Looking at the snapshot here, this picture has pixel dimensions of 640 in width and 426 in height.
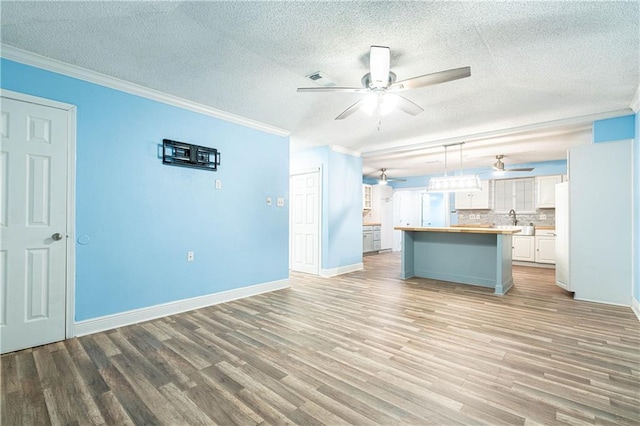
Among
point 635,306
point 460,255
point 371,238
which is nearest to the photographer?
point 635,306

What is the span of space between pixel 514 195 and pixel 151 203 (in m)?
8.11

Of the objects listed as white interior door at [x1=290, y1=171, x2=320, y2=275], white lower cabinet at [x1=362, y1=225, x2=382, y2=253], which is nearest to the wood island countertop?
white interior door at [x1=290, y1=171, x2=320, y2=275]

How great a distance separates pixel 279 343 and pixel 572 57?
3.64 meters

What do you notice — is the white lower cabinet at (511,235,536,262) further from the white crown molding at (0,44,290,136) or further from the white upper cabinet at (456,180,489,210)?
the white crown molding at (0,44,290,136)

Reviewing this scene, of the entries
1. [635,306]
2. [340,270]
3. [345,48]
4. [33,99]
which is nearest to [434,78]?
[345,48]

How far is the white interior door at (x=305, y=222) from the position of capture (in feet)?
19.1

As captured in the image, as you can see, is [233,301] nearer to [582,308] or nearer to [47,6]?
[47,6]

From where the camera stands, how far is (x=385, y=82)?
2.44m

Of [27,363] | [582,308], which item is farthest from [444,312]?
[27,363]

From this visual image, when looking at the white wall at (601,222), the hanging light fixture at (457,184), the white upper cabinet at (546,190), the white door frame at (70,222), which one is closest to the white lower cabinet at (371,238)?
the hanging light fixture at (457,184)

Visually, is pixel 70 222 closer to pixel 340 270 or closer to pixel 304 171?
pixel 304 171

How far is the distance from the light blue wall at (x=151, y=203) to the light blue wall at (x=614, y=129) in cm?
474

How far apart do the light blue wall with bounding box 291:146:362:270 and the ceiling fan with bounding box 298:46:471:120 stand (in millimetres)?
2674

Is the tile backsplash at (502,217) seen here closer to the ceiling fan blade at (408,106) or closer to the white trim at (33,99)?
the ceiling fan blade at (408,106)
